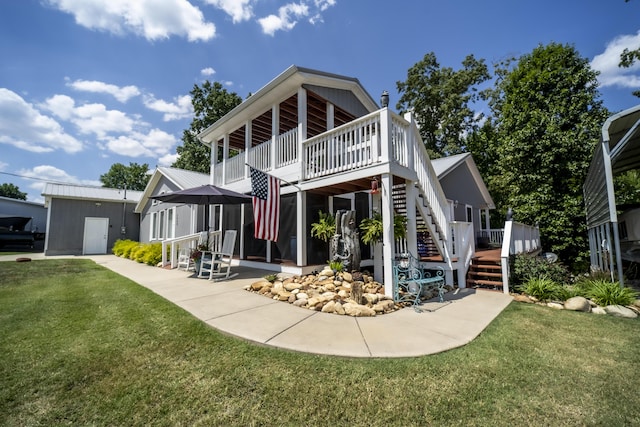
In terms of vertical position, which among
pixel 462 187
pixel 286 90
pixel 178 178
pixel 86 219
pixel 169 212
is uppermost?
pixel 286 90

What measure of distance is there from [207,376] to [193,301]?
2686 mm

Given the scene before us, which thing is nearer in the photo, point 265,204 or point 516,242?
point 265,204

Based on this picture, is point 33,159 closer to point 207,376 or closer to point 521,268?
point 207,376

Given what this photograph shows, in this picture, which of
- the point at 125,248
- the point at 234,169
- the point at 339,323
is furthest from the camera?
the point at 125,248

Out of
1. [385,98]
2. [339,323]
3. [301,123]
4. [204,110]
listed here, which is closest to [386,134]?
[385,98]

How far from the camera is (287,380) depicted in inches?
96.0

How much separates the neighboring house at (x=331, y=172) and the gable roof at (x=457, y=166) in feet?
12.4

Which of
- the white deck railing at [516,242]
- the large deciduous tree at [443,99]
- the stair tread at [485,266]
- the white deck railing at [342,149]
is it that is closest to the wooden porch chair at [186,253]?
the white deck railing at [342,149]

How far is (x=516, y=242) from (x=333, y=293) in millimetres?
6409

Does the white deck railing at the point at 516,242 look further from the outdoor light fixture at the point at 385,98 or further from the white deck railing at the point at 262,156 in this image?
Answer: the white deck railing at the point at 262,156

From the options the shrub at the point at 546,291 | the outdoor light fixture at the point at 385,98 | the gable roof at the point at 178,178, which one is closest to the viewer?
the shrub at the point at 546,291

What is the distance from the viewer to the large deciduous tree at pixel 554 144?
10312 millimetres

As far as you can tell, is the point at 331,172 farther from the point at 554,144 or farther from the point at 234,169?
the point at 554,144

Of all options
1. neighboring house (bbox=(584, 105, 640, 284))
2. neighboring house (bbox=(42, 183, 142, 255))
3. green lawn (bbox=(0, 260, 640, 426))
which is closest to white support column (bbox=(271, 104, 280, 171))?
green lawn (bbox=(0, 260, 640, 426))
